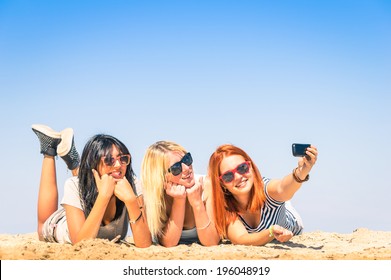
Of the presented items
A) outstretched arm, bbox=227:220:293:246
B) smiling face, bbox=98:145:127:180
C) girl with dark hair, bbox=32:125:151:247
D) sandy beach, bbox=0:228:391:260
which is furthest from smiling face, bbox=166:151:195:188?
outstretched arm, bbox=227:220:293:246

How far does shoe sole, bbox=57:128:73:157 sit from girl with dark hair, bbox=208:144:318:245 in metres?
3.02

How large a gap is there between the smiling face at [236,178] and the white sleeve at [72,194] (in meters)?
1.91

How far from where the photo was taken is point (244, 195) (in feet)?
23.3

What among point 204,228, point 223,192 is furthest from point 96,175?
point 223,192

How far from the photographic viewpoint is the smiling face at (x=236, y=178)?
22.8 feet

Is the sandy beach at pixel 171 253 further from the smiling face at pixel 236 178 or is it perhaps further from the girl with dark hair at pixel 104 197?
the smiling face at pixel 236 178

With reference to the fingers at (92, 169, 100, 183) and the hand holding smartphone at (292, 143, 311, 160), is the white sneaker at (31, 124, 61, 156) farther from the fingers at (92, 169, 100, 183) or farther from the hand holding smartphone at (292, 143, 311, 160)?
the hand holding smartphone at (292, 143, 311, 160)

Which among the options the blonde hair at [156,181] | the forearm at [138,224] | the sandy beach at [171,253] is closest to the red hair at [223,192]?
the sandy beach at [171,253]

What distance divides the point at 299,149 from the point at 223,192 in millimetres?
1252

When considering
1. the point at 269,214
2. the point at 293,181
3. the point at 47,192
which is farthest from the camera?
the point at 47,192

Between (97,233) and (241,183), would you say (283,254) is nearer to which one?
(241,183)

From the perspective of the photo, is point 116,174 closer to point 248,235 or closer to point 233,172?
point 233,172

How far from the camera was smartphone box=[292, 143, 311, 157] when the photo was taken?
647 centimetres
